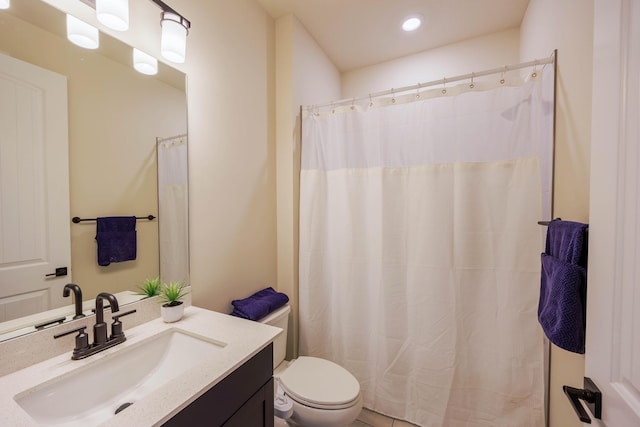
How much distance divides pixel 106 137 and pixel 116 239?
1.37ft

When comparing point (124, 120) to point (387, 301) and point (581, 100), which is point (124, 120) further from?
point (581, 100)

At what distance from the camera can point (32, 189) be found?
0.85 m

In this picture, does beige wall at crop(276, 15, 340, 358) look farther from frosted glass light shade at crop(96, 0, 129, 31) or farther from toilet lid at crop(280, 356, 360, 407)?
frosted glass light shade at crop(96, 0, 129, 31)

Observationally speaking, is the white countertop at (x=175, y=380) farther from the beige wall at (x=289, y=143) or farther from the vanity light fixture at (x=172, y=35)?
the vanity light fixture at (x=172, y=35)

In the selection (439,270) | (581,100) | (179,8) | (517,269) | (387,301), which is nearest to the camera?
(581,100)

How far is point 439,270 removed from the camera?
153cm

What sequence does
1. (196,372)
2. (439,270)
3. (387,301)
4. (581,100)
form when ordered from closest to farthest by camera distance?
(196,372), (581,100), (439,270), (387,301)

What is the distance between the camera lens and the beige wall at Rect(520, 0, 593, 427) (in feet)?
3.16

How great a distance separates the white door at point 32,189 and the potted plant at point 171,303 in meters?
0.34

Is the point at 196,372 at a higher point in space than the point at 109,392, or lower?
higher

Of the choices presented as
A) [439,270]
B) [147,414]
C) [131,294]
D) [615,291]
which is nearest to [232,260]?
[131,294]

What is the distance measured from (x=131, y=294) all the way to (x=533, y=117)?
83.7 inches

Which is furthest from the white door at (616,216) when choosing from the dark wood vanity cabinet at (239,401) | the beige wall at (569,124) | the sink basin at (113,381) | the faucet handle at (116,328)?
the faucet handle at (116,328)

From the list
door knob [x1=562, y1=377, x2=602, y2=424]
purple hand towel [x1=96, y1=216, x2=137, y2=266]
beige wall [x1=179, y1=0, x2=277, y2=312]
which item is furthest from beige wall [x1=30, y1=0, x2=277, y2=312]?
door knob [x1=562, y1=377, x2=602, y2=424]
